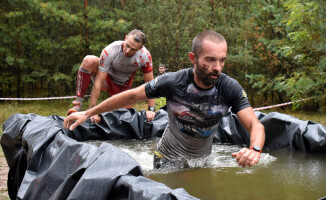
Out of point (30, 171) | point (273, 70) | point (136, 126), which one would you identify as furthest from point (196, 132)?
point (273, 70)

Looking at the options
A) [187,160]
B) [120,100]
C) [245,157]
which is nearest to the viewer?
[245,157]

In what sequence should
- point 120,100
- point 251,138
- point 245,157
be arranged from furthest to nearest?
point 120,100 → point 251,138 → point 245,157

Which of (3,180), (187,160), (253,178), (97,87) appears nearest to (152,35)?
(97,87)

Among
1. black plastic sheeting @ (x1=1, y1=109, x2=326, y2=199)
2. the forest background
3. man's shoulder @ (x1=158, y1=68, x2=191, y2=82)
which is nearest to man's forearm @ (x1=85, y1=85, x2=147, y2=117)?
man's shoulder @ (x1=158, y1=68, x2=191, y2=82)

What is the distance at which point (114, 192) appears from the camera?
173cm

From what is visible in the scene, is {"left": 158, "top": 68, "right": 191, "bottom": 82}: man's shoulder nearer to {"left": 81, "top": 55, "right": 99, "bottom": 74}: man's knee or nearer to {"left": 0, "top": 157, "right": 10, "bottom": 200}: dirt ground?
{"left": 0, "top": 157, "right": 10, "bottom": 200}: dirt ground

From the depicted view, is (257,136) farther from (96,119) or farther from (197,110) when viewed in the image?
(96,119)

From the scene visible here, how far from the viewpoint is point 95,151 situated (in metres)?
2.06

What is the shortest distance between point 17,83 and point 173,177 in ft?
33.6

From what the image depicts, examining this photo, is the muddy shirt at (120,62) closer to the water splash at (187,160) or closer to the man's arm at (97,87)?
the man's arm at (97,87)

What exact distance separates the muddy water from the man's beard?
0.84 meters

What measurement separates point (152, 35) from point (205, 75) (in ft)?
26.3

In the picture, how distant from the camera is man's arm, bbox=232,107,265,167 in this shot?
2.00 metres

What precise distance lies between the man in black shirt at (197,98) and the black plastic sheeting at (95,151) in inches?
15.2
